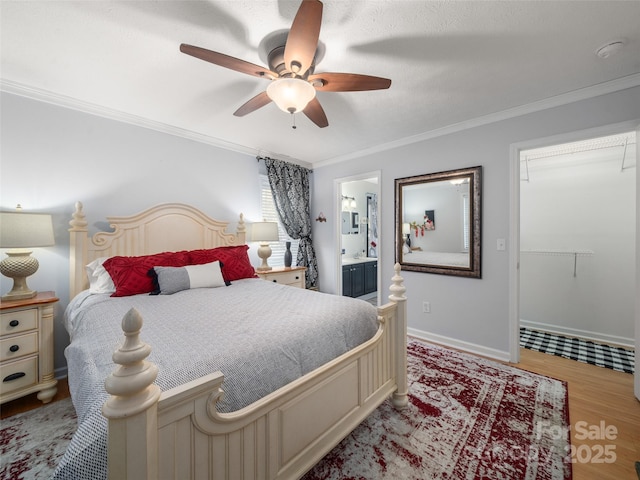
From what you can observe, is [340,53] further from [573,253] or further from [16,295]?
[573,253]

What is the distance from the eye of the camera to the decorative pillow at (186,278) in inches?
84.6

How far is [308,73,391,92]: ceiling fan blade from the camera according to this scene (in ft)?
5.16

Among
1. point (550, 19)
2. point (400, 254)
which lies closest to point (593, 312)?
point (400, 254)

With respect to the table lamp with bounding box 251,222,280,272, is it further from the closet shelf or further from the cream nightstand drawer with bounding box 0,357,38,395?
the closet shelf

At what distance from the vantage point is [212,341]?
1185 millimetres

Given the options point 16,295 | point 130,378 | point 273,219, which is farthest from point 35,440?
point 273,219

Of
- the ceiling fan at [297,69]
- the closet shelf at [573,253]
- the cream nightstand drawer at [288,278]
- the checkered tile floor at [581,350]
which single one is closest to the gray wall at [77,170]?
the cream nightstand drawer at [288,278]

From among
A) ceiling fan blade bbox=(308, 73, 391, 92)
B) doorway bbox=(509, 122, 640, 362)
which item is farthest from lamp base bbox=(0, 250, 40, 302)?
doorway bbox=(509, 122, 640, 362)

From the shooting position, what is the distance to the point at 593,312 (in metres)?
3.07

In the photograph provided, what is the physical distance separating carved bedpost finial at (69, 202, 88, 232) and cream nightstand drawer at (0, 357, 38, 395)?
3.43 ft

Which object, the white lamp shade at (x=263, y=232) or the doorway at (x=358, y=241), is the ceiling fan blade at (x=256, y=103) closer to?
the white lamp shade at (x=263, y=232)

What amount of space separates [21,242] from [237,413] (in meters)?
2.19

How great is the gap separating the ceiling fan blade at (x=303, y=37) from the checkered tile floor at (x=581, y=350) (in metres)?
3.59

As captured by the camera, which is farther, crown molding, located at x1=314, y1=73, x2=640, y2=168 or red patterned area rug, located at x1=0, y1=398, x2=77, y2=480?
crown molding, located at x1=314, y1=73, x2=640, y2=168
